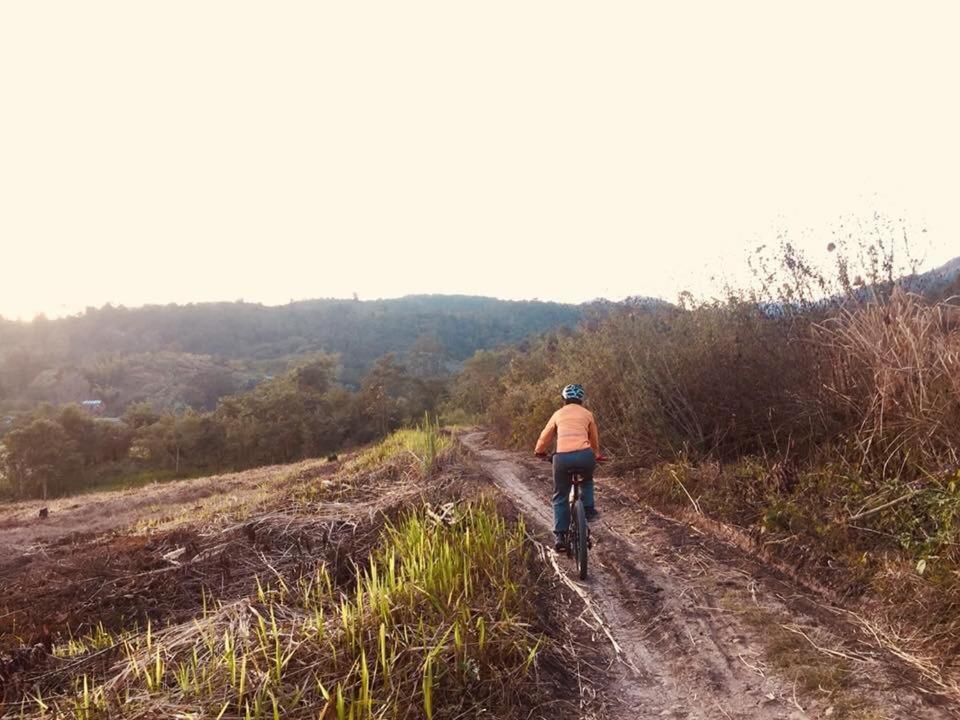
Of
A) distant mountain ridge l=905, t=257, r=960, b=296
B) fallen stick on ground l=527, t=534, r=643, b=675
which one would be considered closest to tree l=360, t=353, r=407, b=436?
fallen stick on ground l=527, t=534, r=643, b=675

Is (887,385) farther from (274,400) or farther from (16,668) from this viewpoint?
(274,400)

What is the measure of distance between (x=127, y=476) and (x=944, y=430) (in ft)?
148

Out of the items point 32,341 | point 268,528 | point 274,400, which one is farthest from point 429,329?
point 268,528

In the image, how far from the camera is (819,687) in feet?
11.5

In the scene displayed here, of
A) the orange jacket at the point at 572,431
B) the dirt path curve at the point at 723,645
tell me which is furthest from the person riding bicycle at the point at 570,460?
the dirt path curve at the point at 723,645

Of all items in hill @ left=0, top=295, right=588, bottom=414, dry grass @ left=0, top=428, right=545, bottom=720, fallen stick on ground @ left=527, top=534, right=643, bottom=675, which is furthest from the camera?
hill @ left=0, top=295, right=588, bottom=414

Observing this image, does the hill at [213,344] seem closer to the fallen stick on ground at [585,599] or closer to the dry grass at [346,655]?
the fallen stick on ground at [585,599]

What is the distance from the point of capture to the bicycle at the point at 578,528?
567 cm

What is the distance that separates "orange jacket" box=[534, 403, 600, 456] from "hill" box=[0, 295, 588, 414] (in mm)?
79040

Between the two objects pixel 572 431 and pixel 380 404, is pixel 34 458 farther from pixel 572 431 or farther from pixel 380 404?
pixel 572 431

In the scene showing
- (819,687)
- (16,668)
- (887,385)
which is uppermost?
(887,385)

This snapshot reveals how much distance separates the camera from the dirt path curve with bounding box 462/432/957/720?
3408 mm

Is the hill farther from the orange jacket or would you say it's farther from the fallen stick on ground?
the fallen stick on ground

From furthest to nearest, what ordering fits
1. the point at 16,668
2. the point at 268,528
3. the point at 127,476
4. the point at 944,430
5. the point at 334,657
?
the point at 127,476 < the point at 268,528 < the point at 944,430 < the point at 16,668 < the point at 334,657
